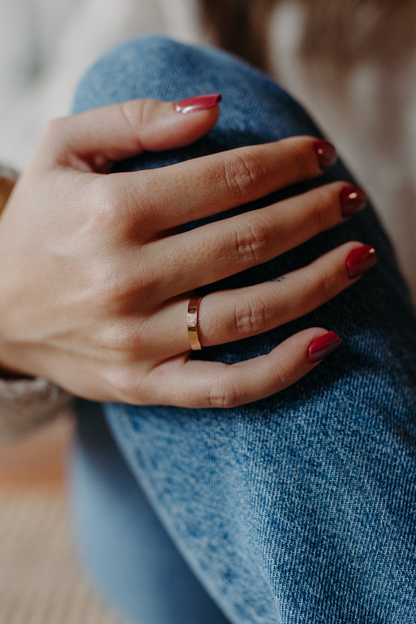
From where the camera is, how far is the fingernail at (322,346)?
0.36 meters

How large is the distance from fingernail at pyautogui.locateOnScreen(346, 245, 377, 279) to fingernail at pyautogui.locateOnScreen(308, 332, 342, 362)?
63mm

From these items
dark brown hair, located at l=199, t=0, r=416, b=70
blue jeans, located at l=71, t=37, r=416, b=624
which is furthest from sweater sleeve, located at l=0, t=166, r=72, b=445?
dark brown hair, located at l=199, t=0, r=416, b=70

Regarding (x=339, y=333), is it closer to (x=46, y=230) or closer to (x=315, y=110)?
(x=46, y=230)

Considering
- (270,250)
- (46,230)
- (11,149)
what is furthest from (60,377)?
(11,149)

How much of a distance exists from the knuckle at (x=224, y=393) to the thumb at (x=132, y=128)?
21cm

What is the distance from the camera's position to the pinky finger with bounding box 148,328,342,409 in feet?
1.17

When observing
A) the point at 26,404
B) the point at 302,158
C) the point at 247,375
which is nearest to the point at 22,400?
the point at 26,404

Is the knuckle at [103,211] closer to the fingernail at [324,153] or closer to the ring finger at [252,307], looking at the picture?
the ring finger at [252,307]

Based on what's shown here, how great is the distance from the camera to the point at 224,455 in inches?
15.8

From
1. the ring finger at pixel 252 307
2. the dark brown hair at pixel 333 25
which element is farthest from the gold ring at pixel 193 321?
the dark brown hair at pixel 333 25

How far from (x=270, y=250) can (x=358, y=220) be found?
0.16m

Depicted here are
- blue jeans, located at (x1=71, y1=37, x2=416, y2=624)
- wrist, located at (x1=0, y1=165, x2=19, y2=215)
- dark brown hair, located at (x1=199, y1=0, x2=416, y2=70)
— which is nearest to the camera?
blue jeans, located at (x1=71, y1=37, x2=416, y2=624)

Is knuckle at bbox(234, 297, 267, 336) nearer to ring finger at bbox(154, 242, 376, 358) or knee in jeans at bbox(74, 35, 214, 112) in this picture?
ring finger at bbox(154, 242, 376, 358)

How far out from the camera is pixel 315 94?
0.78m
